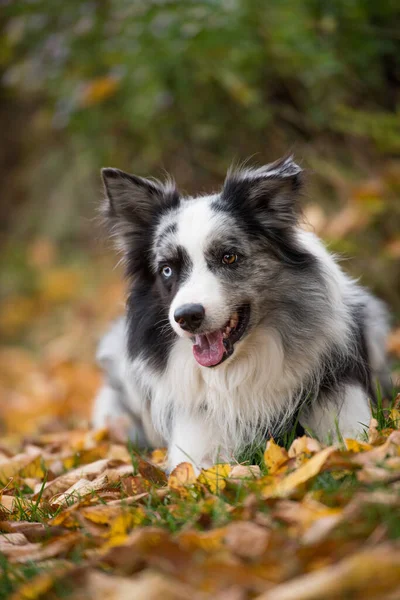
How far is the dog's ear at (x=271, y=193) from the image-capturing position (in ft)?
11.5

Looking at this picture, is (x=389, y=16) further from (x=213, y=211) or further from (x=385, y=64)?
(x=213, y=211)

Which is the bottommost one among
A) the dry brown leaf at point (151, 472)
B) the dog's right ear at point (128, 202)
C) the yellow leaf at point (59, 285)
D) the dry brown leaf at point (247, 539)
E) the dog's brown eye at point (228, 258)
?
the yellow leaf at point (59, 285)

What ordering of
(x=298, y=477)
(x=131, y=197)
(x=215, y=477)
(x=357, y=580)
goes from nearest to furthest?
1. (x=357, y=580)
2. (x=298, y=477)
3. (x=215, y=477)
4. (x=131, y=197)

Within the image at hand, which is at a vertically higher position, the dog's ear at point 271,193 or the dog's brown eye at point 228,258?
the dog's ear at point 271,193

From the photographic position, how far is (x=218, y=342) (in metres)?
3.39

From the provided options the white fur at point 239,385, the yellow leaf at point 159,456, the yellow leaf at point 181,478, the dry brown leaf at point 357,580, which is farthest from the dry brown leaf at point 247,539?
the yellow leaf at point 159,456

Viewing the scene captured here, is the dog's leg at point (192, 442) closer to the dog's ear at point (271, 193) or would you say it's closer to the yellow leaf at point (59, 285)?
the dog's ear at point (271, 193)

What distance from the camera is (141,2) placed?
20.5 feet

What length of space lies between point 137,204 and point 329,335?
129cm

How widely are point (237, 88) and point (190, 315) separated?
3401mm

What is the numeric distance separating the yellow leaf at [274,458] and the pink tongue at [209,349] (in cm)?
56

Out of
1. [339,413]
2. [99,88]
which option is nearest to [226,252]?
[339,413]

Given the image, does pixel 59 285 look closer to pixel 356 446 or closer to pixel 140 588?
pixel 356 446

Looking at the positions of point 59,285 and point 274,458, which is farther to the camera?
point 59,285
